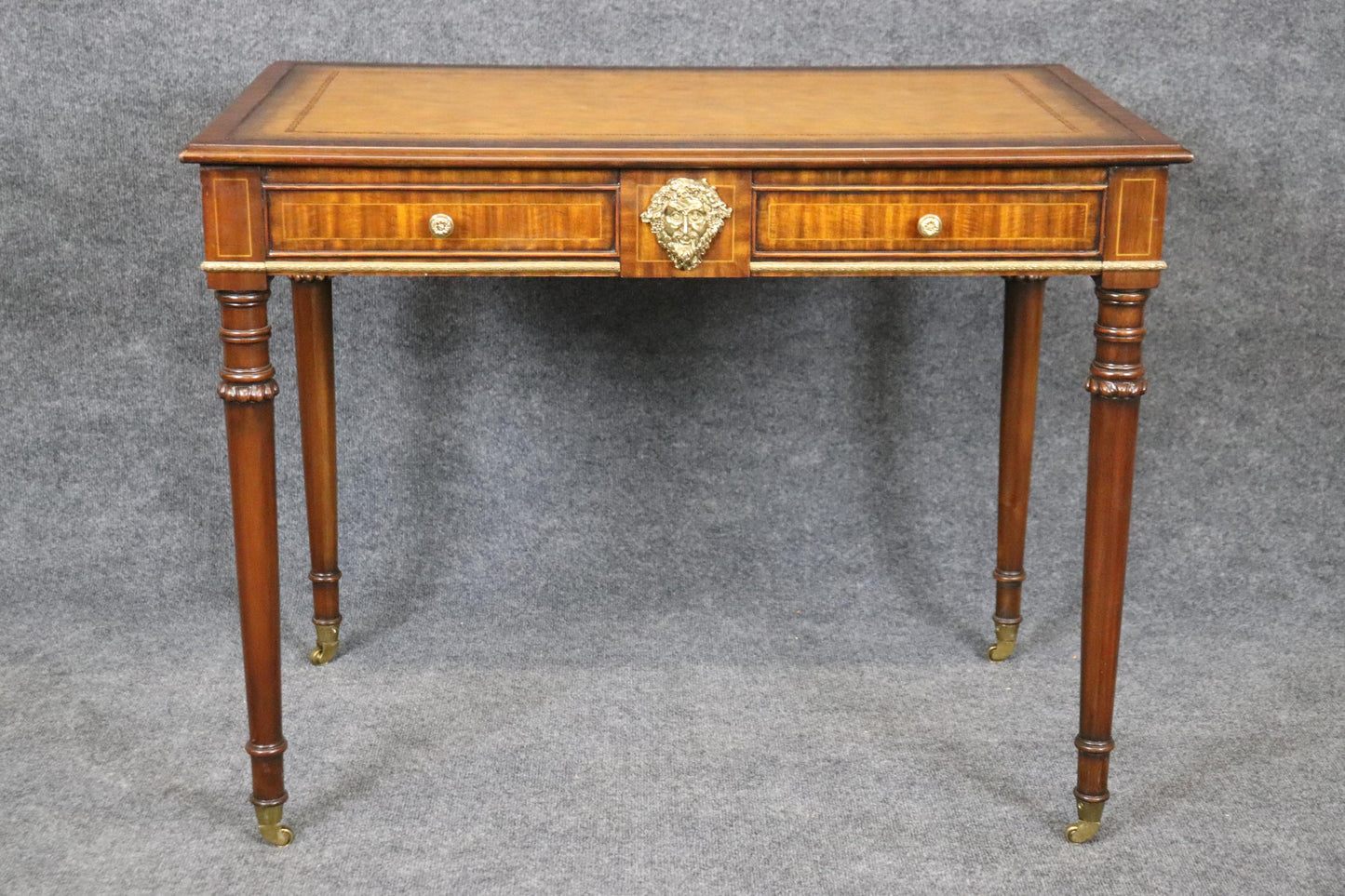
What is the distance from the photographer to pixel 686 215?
5.91 feet

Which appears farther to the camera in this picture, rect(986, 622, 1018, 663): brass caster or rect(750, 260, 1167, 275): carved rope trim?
rect(986, 622, 1018, 663): brass caster

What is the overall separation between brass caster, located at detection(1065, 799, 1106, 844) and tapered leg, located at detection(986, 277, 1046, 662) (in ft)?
1.62

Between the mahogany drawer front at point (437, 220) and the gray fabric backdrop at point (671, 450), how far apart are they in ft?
2.42

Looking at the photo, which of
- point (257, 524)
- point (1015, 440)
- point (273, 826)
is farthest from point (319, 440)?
point (1015, 440)

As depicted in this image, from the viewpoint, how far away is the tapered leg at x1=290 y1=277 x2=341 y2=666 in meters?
2.32

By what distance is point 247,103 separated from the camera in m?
1.99

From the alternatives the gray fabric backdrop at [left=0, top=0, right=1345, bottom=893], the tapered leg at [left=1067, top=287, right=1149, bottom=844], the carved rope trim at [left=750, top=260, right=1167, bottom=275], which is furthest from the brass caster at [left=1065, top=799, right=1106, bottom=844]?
the carved rope trim at [left=750, top=260, right=1167, bottom=275]

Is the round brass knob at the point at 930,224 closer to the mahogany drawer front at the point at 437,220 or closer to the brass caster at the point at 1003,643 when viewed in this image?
the mahogany drawer front at the point at 437,220

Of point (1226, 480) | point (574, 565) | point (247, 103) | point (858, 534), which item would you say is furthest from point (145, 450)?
point (1226, 480)

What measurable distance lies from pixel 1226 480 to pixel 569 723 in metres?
1.23

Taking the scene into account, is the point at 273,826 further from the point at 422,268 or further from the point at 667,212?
the point at 667,212

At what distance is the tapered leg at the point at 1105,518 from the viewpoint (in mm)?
1846

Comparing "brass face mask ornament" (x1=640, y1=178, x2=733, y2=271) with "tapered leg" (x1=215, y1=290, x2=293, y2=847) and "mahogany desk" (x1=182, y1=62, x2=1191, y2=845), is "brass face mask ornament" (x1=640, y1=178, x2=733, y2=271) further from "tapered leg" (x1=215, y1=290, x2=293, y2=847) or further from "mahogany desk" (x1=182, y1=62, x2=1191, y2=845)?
"tapered leg" (x1=215, y1=290, x2=293, y2=847)

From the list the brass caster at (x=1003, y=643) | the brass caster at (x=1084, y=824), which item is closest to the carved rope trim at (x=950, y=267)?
the brass caster at (x=1084, y=824)
